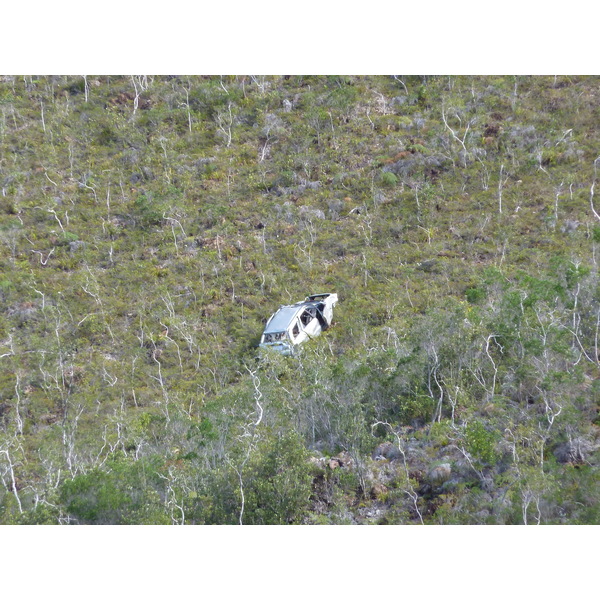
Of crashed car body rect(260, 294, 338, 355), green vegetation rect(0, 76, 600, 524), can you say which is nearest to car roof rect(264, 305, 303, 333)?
crashed car body rect(260, 294, 338, 355)

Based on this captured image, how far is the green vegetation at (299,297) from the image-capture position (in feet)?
35.5

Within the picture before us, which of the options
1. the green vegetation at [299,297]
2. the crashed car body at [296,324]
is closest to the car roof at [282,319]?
the crashed car body at [296,324]

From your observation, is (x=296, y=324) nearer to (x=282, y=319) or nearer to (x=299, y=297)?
(x=282, y=319)

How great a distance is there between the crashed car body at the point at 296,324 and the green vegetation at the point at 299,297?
59 centimetres

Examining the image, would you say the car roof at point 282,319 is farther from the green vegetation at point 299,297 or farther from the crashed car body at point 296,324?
Answer: the green vegetation at point 299,297

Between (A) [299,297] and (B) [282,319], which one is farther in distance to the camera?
(A) [299,297]

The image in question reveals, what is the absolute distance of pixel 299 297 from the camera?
70.7ft

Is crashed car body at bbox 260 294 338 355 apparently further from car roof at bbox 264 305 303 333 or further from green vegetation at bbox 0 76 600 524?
green vegetation at bbox 0 76 600 524

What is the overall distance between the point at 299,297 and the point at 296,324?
3587 mm

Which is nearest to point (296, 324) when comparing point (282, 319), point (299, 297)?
point (282, 319)

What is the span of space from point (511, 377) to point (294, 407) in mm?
4620

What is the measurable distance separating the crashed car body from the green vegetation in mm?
593

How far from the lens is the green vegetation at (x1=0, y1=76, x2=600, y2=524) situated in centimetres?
1081

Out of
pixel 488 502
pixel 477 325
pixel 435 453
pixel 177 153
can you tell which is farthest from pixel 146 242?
pixel 488 502
